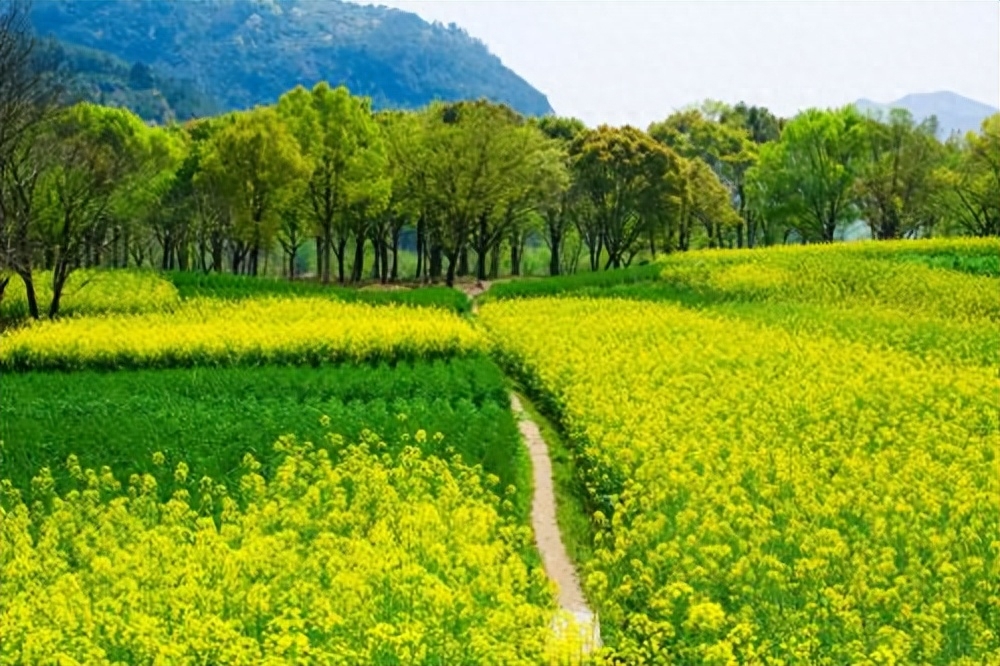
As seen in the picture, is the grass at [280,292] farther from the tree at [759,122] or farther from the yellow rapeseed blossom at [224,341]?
the tree at [759,122]

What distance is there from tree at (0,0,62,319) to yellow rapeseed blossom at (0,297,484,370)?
251 centimetres

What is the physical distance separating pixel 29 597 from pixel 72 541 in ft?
6.33

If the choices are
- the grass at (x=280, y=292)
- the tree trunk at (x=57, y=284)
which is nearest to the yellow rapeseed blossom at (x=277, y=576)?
the tree trunk at (x=57, y=284)

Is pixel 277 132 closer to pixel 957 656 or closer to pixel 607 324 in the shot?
pixel 607 324

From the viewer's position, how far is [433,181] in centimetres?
5525

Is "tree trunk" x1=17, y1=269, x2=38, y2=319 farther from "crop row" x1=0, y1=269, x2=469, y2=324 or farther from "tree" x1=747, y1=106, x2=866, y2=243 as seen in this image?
"tree" x1=747, y1=106, x2=866, y2=243

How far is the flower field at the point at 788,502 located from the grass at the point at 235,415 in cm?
183

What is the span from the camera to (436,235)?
63.1 metres

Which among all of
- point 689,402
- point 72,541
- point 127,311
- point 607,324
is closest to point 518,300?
point 607,324

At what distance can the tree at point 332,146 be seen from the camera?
173 feet

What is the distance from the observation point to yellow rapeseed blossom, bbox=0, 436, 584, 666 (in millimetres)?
9078

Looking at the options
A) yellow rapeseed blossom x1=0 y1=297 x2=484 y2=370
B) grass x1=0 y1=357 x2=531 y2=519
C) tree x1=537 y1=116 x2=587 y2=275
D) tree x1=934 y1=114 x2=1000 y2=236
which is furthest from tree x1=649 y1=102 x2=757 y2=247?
grass x1=0 y1=357 x2=531 y2=519

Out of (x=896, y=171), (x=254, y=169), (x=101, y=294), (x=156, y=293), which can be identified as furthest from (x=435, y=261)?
(x=896, y=171)

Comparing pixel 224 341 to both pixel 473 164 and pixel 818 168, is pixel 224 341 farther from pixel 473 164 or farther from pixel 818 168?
pixel 818 168
